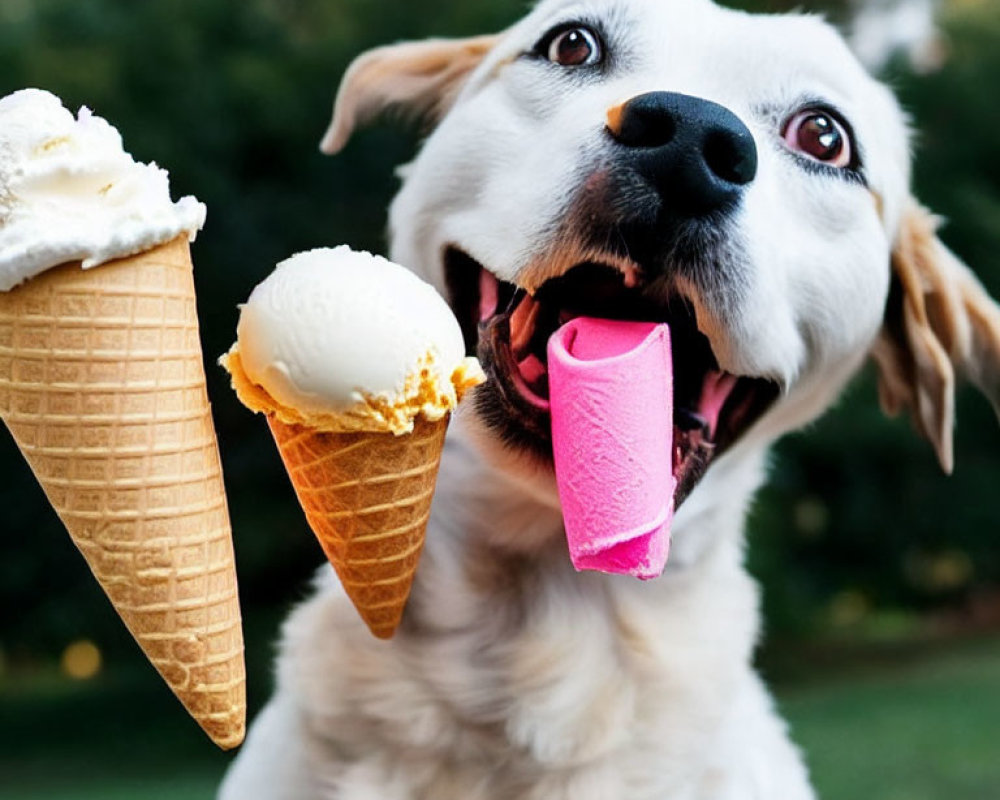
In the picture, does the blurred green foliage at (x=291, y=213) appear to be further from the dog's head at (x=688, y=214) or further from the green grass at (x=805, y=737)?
the dog's head at (x=688, y=214)

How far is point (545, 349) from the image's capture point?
6.32 feet

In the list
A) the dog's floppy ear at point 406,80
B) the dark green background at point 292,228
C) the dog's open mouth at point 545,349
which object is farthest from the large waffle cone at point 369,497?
the dark green background at point 292,228

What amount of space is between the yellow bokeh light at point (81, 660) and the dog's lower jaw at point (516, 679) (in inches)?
254

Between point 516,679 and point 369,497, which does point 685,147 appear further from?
point 516,679

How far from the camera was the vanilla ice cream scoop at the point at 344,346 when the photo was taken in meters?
1.53

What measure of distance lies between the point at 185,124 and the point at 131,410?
669 centimetres

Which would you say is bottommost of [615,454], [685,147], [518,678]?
[518,678]

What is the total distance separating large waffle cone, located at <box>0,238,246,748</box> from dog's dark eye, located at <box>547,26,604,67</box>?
84 centimetres

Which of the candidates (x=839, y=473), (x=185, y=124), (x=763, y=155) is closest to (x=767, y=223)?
(x=763, y=155)

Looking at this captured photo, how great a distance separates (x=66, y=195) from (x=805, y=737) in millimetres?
7380

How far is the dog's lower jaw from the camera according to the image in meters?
2.02

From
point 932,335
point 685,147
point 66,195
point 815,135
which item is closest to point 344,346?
point 66,195

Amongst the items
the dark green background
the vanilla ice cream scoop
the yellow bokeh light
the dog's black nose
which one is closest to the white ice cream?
the vanilla ice cream scoop

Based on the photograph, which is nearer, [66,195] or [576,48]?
[66,195]
